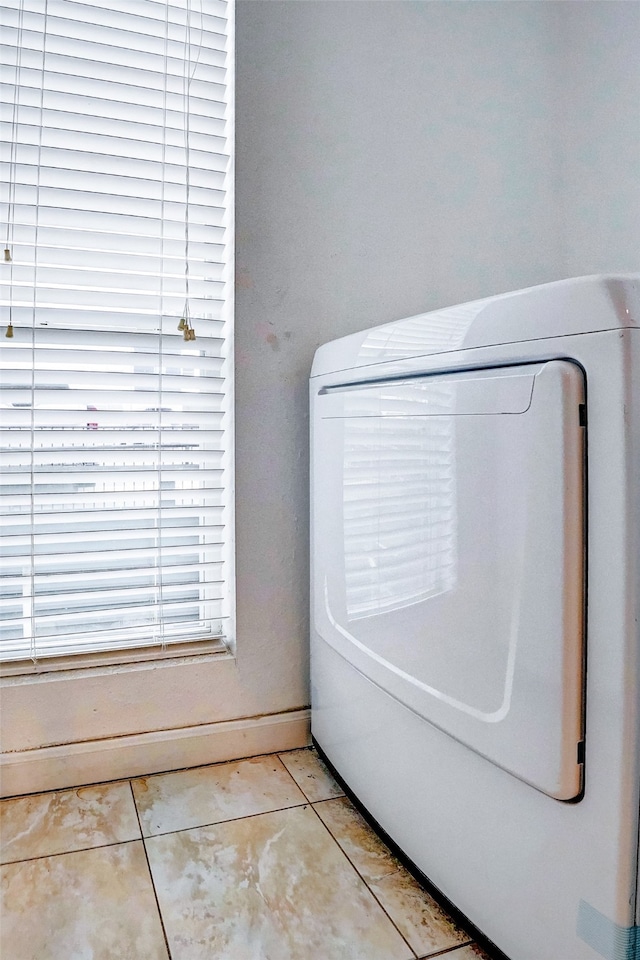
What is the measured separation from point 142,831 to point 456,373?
0.89 meters

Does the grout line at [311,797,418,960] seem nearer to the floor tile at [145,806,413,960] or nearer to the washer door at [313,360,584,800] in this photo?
the floor tile at [145,806,413,960]

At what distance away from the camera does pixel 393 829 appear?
99cm

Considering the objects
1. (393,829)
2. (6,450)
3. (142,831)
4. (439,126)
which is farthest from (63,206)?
(393,829)

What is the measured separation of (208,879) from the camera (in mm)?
946

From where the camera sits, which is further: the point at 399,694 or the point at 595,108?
the point at 595,108

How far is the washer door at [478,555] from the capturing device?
2.20 ft

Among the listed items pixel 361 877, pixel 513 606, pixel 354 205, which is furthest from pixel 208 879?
pixel 354 205

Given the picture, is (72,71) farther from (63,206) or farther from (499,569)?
(499,569)

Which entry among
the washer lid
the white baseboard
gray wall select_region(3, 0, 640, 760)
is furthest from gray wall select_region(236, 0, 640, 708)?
the washer lid

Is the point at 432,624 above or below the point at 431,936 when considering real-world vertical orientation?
above

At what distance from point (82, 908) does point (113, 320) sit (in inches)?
38.4

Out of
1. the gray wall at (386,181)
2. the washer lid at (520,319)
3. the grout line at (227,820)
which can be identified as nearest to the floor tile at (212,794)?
the grout line at (227,820)

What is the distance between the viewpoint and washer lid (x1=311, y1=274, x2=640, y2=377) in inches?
24.6

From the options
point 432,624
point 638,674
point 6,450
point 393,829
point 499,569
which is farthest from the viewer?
point 6,450
